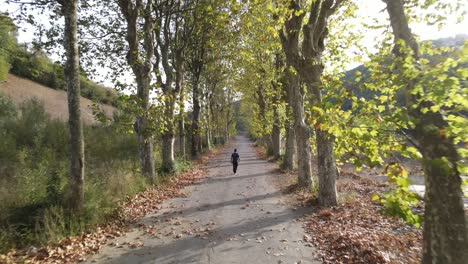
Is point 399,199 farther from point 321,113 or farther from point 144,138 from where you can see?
point 144,138

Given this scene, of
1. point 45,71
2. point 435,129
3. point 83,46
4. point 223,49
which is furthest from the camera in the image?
point 45,71

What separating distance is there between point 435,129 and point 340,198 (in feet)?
28.1

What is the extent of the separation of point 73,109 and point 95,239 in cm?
346

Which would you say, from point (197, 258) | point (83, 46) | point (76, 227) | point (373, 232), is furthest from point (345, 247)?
point (83, 46)

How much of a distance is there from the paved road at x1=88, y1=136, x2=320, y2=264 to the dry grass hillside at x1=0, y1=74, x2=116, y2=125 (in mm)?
19577

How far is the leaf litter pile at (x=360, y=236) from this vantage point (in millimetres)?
6727

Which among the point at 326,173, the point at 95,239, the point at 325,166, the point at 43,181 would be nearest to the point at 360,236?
the point at 326,173

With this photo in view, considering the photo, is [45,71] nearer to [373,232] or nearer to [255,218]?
[255,218]

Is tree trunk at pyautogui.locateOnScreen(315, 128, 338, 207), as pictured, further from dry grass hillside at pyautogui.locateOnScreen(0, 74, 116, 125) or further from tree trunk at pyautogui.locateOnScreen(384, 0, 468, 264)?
dry grass hillside at pyautogui.locateOnScreen(0, 74, 116, 125)

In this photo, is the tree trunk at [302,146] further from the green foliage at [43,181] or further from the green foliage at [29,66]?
the green foliage at [29,66]

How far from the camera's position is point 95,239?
26.2 ft

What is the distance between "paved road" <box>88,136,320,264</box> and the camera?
707cm

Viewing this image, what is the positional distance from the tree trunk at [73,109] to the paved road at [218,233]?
1737mm

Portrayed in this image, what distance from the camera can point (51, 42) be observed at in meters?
13.7
